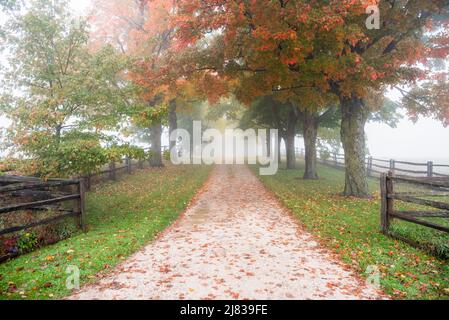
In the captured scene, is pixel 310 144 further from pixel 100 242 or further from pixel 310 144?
pixel 100 242

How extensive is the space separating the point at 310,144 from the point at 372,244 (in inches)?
587

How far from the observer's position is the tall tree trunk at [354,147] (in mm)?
14547

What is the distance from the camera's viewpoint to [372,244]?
305 inches

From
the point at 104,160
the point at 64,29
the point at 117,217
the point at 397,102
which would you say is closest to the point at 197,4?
the point at 64,29

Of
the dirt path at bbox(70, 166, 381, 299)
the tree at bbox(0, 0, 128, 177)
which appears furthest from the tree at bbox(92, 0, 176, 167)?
the dirt path at bbox(70, 166, 381, 299)

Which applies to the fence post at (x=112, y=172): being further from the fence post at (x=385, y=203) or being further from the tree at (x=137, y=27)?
the fence post at (x=385, y=203)

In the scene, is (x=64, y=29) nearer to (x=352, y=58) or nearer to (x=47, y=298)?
(x=47, y=298)

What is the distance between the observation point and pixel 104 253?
23.6ft

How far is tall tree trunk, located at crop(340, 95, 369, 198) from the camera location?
14547mm

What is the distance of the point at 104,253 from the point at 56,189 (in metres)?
6.08

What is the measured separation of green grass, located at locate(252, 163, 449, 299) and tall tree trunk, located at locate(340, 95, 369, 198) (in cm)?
86

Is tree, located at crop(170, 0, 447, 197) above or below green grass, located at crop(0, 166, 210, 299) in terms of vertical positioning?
above

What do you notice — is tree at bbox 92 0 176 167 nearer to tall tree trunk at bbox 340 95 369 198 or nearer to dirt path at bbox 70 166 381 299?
tall tree trunk at bbox 340 95 369 198

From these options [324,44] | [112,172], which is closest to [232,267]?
[324,44]
